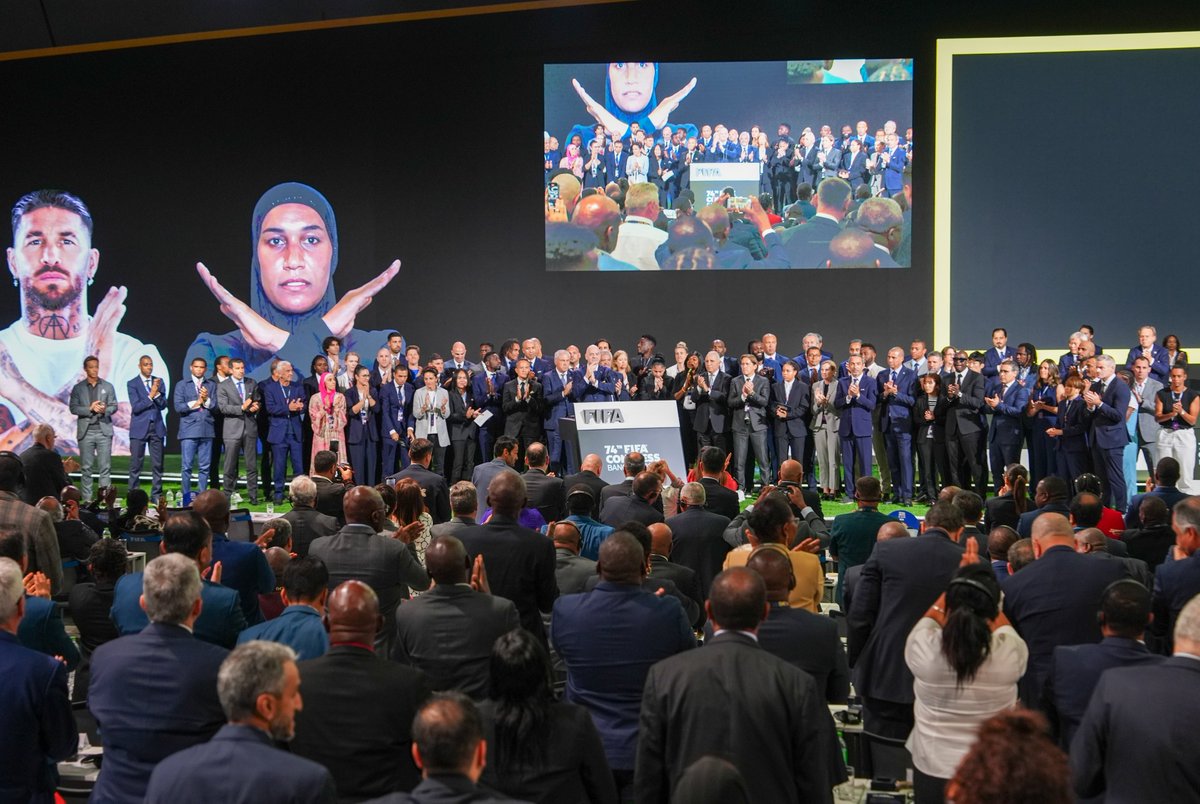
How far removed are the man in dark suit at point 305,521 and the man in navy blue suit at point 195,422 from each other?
6.91m

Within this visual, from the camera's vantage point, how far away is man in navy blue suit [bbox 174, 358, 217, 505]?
12.8m

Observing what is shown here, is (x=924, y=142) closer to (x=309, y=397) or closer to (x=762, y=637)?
(x=309, y=397)

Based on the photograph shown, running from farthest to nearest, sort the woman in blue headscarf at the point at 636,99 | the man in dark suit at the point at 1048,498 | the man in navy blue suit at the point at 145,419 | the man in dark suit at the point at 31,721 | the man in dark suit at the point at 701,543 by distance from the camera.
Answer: the woman in blue headscarf at the point at 636,99, the man in navy blue suit at the point at 145,419, the man in dark suit at the point at 1048,498, the man in dark suit at the point at 701,543, the man in dark suit at the point at 31,721

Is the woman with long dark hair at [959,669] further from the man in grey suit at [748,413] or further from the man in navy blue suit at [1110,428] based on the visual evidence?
the man in grey suit at [748,413]

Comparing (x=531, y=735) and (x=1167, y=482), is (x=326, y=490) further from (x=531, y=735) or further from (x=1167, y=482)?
(x=1167, y=482)

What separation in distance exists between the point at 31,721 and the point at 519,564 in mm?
1935

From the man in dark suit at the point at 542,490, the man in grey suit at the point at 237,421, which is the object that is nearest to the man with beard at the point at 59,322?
the man in grey suit at the point at 237,421

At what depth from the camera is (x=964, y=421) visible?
12.3 metres

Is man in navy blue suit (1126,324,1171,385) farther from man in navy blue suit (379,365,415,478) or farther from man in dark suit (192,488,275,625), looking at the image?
man in dark suit (192,488,275,625)

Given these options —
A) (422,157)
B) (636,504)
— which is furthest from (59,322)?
(636,504)

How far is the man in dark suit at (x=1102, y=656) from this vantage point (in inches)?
138

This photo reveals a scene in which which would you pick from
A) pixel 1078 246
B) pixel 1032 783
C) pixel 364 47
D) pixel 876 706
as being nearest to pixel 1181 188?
pixel 1078 246

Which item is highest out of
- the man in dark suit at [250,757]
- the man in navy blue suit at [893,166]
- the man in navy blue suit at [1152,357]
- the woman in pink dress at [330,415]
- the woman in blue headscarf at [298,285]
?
the man in navy blue suit at [893,166]

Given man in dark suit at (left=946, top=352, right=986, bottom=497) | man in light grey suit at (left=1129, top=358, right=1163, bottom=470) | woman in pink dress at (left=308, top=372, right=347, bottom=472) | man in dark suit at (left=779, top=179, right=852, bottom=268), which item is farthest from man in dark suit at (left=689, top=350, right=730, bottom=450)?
man in light grey suit at (left=1129, top=358, right=1163, bottom=470)
